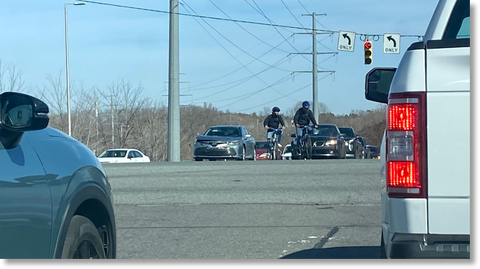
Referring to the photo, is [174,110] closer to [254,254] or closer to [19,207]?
[254,254]

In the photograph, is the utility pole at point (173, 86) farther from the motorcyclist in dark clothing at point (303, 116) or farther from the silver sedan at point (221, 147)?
the motorcyclist in dark clothing at point (303, 116)

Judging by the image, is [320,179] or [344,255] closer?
[344,255]

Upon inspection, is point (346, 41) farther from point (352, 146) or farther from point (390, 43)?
point (352, 146)

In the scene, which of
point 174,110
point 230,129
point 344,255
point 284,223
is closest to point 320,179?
point 284,223

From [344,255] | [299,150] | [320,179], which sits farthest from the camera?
[299,150]

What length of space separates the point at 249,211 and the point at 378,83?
509 centimetres

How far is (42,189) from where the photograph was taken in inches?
131

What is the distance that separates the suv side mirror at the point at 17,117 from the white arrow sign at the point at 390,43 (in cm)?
3347

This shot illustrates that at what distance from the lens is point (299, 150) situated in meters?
21.0

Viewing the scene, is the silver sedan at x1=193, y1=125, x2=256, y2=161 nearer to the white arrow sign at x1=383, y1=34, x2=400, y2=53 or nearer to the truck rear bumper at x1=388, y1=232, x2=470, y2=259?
the white arrow sign at x1=383, y1=34, x2=400, y2=53

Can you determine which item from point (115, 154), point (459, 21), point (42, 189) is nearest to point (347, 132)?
point (115, 154)

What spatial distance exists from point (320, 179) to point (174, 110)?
594 inches

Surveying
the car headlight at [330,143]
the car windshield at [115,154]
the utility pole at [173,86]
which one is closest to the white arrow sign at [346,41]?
the utility pole at [173,86]

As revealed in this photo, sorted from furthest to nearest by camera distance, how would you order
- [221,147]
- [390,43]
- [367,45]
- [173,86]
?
1. [390,43]
2. [367,45]
3. [173,86]
4. [221,147]
